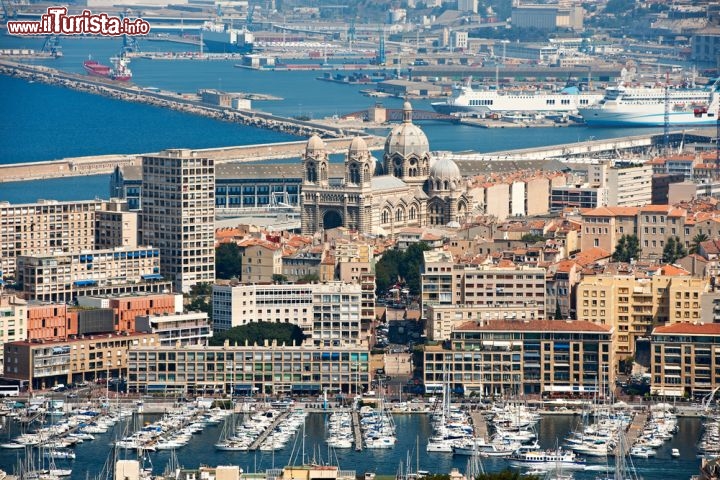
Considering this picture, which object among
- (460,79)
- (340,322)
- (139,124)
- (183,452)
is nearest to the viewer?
(183,452)

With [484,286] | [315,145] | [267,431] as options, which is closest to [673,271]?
[484,286]

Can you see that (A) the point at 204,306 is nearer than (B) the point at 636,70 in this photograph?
Yes

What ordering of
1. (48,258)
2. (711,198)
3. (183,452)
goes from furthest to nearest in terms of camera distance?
1. (711,198)
2. (48,258)
3. (183,452)

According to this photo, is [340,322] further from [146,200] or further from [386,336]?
[146,200]

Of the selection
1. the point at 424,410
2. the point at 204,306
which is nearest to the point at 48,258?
the point at 204,306

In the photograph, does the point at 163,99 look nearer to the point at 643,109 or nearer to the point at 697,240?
the point at 643,109
